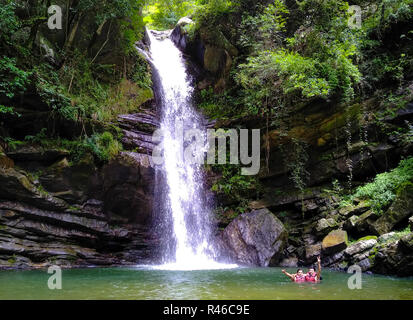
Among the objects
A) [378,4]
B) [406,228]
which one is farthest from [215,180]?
[378,4]

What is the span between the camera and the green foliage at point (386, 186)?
10.4 meters

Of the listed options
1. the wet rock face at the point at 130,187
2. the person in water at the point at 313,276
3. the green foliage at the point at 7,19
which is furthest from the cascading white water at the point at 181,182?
the green foliage at the point at 7,19

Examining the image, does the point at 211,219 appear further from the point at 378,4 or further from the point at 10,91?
the point at 378,4

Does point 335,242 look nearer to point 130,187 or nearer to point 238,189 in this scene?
point 238,189

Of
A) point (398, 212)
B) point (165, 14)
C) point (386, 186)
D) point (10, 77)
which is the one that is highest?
point (165, 14)

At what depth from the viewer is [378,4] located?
1394cm

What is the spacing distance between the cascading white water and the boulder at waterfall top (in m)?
1.02

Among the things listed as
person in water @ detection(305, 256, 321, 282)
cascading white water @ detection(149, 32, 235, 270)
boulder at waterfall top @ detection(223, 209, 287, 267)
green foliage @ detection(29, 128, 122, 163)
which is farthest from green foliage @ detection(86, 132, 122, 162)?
person in water @ detection(305, 256, 321, 282)

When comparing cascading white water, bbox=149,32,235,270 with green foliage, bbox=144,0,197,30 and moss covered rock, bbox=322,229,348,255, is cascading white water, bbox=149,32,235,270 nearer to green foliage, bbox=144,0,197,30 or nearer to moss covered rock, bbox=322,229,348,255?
moss covered rock, bbox=322,229,348,255

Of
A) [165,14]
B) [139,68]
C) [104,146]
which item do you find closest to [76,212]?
[104,146]

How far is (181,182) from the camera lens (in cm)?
1441

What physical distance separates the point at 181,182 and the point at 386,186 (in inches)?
328

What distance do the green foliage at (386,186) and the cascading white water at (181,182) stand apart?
5.71 metres

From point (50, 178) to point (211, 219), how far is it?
6956 millimetres
